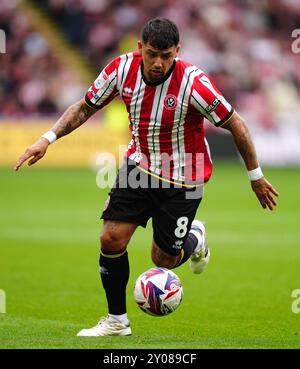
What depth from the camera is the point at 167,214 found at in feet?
22.2

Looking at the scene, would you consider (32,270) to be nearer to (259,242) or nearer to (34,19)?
(259,242)

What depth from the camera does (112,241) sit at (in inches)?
257

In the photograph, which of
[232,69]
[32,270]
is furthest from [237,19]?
[32,270]

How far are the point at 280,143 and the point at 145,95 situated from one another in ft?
56.8

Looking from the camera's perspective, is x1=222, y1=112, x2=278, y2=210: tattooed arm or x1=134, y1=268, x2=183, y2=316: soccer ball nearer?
x1=134, y1=268, x2=183, y2=316: soccer ball

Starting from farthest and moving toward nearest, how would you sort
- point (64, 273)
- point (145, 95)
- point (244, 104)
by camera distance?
point (244, 104)
point (64, 273)
point (145, 95)

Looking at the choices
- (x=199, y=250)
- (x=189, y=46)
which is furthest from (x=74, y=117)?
(x=189, y=46)

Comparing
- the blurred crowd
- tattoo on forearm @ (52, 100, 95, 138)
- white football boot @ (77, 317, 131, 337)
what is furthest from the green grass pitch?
the blurred crowd

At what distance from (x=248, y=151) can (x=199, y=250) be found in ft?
5.17

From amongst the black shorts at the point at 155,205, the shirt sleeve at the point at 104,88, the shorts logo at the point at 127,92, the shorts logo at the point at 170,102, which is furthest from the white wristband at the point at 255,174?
the shirt sleeve at the point at 104,88

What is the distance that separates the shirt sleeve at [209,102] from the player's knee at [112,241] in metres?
1.10

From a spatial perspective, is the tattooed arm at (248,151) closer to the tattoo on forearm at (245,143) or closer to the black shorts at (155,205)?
the tattoo on forearm at (245,143)

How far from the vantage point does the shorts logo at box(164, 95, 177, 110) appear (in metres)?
6.48

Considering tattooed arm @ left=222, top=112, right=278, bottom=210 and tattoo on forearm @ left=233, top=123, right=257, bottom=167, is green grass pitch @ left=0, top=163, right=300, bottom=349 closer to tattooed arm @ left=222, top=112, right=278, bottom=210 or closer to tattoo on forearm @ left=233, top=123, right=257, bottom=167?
tattooed arm @ left=222, top=112, right=278, bottom=210
